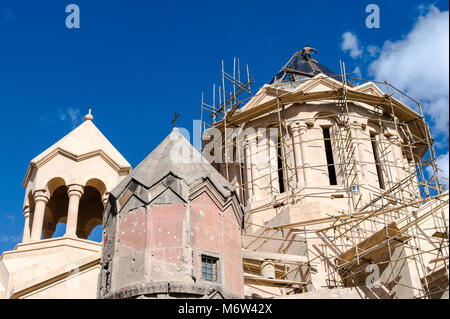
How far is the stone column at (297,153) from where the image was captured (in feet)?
85.5

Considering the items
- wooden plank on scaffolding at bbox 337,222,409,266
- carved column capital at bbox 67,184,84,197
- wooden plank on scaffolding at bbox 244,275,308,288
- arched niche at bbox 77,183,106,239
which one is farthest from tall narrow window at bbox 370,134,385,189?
carved column capital at bbox 67,184,84,197

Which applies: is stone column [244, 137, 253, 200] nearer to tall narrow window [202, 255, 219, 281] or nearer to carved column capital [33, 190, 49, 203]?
carved column capital [33, 190, 49, 203]

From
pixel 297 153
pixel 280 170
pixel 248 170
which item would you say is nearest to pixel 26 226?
pixel 248 170

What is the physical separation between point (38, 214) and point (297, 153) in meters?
10.0

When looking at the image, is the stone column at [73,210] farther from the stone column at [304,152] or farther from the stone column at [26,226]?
the stone column at [304,152]

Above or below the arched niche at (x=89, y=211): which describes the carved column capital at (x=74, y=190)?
below

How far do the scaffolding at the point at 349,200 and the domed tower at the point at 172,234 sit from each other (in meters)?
2.89

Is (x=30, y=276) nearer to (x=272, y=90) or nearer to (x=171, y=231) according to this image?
(x=171, y=231)

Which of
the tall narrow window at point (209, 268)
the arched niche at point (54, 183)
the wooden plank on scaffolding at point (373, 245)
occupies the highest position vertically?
the arched niche at point (54, 183)

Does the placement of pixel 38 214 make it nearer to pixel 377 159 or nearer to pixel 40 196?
pixel 40 196

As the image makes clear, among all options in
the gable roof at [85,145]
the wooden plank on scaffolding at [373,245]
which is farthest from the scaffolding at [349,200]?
the gable roof at [85,145]

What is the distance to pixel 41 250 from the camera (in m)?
22.5

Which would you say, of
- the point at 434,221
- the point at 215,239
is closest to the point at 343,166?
the point at 434,221

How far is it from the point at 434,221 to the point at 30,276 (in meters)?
12.2
